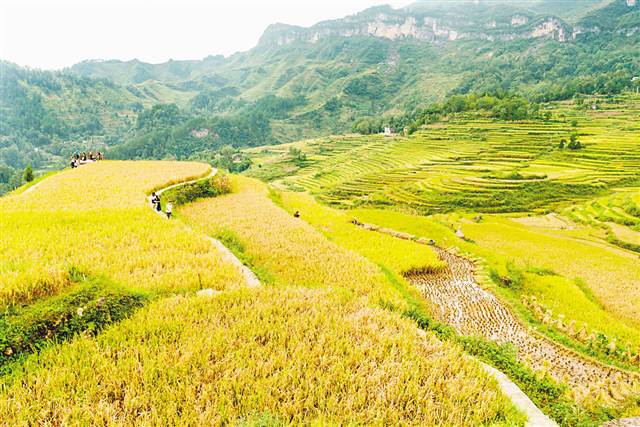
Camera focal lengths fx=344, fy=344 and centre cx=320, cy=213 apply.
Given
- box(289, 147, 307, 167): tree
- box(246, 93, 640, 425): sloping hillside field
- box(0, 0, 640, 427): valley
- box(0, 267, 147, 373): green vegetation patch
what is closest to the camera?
box(0, 0, 640, 427): valley

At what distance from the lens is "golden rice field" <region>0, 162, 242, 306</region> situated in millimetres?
6257

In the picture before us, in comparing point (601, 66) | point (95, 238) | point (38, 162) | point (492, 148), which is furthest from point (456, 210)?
point (601, 66)

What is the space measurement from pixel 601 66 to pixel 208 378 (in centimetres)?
26260

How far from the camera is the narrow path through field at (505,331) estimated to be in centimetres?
888

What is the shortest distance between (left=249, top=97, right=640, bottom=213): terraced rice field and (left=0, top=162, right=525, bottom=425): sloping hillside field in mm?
46781

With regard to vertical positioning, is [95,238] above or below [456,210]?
above

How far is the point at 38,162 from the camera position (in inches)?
6762

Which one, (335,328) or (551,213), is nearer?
(335,328)

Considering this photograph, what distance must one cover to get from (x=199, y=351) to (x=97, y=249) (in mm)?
5394

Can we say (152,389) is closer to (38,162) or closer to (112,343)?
(112,343)

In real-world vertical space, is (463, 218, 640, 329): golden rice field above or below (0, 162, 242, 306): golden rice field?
below

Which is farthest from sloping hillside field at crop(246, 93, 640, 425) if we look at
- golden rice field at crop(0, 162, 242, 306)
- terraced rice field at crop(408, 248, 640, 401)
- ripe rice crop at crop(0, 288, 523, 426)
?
golden rice field at crop(0, 162, 242, 306)

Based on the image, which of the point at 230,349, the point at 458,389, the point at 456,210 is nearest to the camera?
the point at 458,389

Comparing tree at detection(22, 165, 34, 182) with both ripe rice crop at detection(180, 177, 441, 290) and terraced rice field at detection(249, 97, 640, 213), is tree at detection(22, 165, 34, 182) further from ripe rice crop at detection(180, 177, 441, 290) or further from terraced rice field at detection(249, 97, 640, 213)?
terraced rice field at detection(249, 97, 640, 213)
